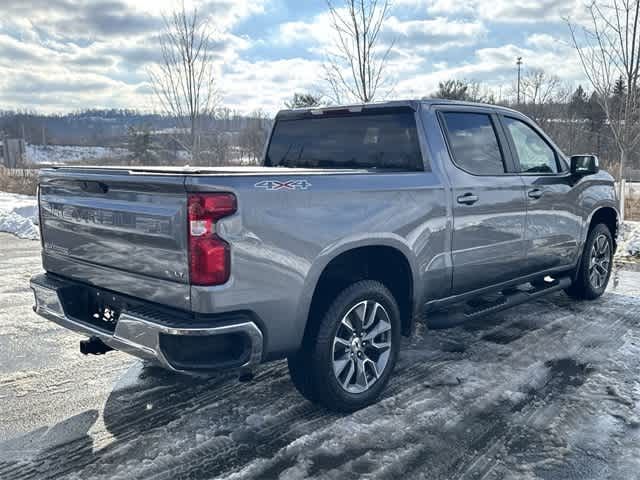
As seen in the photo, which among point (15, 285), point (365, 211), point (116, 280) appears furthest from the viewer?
point (15, 285)

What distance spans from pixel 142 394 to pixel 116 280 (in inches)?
41.2

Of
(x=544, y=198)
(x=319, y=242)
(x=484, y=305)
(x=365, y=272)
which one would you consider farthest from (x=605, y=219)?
(x=319, y=242)

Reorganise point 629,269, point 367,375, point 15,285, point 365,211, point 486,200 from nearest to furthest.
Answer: point 365,211
point 367,375
point 486,200
point 15,285
point 629,269

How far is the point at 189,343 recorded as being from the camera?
2.75m

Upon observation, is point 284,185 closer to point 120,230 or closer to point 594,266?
point 120,230

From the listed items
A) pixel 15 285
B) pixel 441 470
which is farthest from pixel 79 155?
pixel 441 470

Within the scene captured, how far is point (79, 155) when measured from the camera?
290 ft

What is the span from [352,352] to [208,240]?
1.32 m

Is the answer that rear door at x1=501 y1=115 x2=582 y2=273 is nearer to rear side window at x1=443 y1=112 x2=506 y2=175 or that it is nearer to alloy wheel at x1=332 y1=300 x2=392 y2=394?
rear side window at x1=443 y1=112 x2=506 y2=175

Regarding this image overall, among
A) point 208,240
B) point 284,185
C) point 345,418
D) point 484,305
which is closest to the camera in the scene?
point 208,240

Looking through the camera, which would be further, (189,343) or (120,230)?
(120,230)

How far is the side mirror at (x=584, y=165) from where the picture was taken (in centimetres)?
526

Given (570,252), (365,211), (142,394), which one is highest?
(365,211)

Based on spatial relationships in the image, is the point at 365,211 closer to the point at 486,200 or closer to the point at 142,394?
the point at 486,200
